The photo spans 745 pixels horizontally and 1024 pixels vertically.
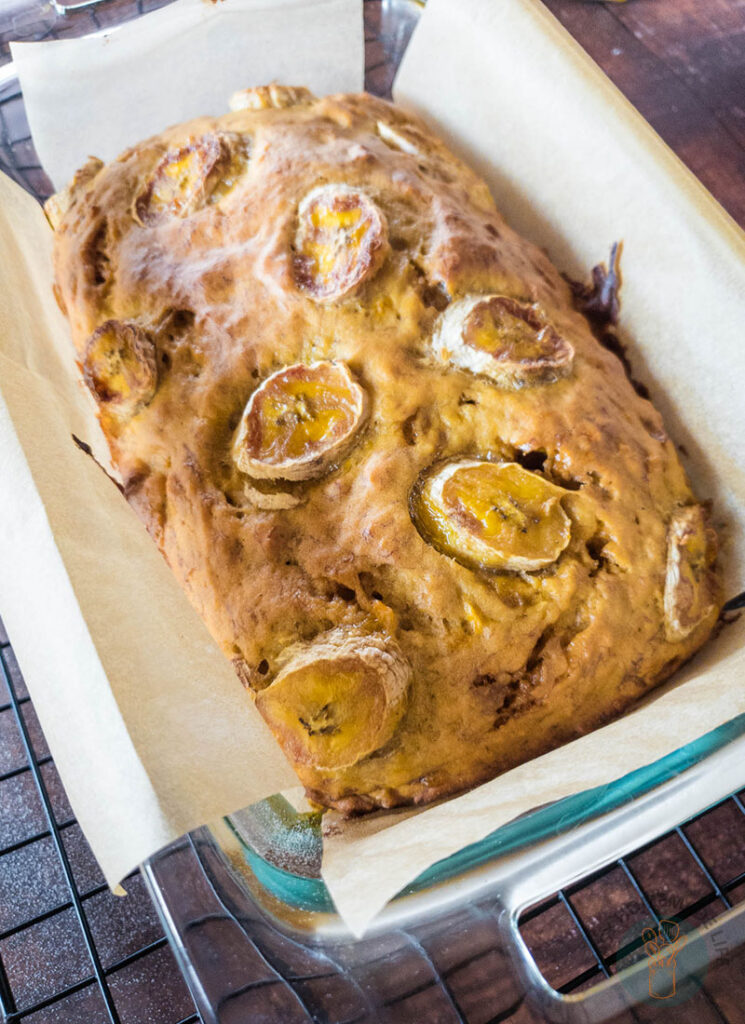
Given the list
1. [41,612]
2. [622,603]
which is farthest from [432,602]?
[41,612]

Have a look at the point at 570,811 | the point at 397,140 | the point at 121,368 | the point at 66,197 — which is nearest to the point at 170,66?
the point at 66,197

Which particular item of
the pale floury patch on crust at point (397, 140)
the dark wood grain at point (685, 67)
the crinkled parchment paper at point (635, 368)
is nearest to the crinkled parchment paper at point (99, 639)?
the crinkled parchment paper at point (635, 368)

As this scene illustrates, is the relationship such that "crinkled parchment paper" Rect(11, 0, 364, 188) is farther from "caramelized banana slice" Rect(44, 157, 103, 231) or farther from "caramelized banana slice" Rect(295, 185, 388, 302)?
"caramelized banana slice" Rect(295, 185, 388, 302)

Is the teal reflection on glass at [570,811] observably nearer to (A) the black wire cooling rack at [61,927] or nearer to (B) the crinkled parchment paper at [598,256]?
(B) the crinkled parchment paper at [598,256]

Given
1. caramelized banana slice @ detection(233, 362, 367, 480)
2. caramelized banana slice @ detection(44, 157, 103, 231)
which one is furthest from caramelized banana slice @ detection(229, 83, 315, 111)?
caramelized banana slice @ detection(233, 362, 367, 480)

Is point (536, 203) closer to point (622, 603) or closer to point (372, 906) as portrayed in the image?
point (622, 603)

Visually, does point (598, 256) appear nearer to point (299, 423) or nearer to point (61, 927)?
point (299, 423)

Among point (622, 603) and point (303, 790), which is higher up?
point (622, 603)
